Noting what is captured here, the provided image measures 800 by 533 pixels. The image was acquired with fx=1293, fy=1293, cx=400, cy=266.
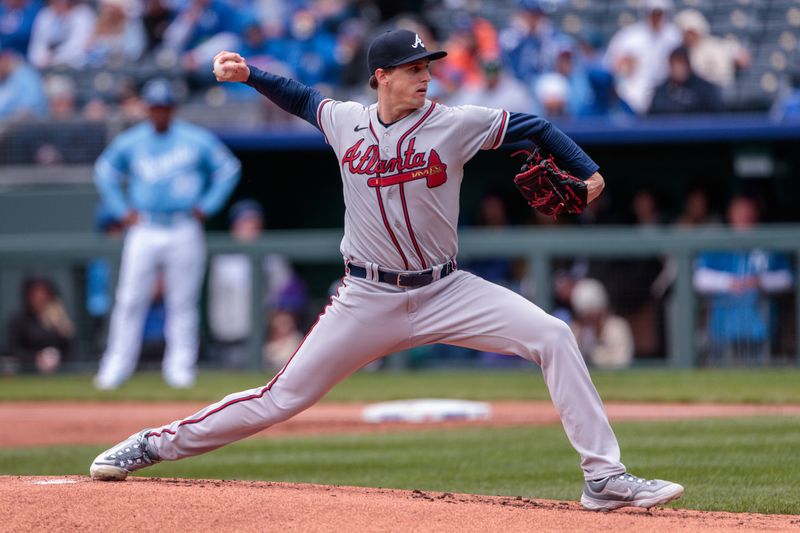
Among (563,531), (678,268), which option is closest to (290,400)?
(563,531)

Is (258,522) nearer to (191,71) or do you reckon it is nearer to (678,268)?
(678,268)

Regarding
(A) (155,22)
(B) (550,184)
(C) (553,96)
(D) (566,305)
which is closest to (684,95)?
(C) (553,96)

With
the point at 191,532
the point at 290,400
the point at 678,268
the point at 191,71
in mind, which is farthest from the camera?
the point at 191,71

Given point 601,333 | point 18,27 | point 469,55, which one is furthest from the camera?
point 18,27

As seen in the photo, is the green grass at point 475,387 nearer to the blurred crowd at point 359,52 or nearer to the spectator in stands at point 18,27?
the blurred crowd at point 359,52

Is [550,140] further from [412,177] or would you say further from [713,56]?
[713,56]

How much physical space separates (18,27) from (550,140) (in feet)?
44.2

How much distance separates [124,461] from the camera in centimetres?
510

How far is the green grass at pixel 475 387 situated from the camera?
978 cm

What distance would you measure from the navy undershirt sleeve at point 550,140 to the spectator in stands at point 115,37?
39.1 ft

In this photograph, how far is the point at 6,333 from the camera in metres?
12.6

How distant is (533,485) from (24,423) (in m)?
4.63

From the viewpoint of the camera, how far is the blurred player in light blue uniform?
35.6ft

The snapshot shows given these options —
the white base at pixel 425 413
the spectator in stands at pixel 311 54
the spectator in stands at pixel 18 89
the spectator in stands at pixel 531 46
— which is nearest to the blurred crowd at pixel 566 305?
the spectator in stands at pixel 531 46
